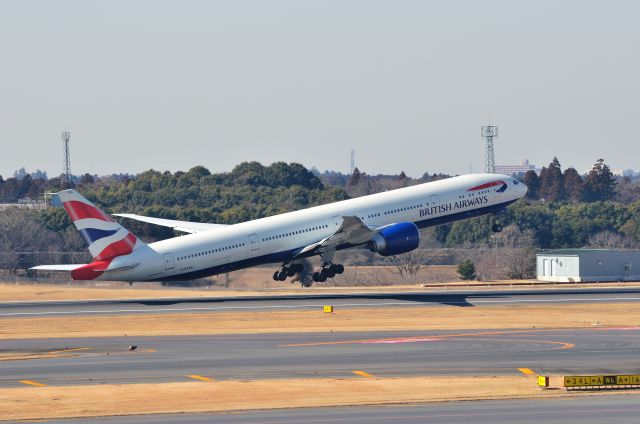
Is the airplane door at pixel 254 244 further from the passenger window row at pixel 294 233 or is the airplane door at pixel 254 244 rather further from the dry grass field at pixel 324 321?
the dry grass field at pixel 324 321

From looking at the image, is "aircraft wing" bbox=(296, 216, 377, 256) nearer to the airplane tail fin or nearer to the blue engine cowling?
the blue engine cowling

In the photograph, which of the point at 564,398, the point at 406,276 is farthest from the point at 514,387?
the point at 406,276

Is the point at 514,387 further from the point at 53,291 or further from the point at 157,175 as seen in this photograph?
the point at 157,175

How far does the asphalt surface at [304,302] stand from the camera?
265ft

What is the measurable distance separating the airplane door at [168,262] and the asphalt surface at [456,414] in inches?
1448

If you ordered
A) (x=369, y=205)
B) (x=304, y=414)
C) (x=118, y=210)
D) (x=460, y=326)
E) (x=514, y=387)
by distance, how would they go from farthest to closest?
1. (x=118, y=210)
2. (x=369, y=205)
3. (x=460, y=326)
4. (x=514, y=387)
5. (x=304, y=414)

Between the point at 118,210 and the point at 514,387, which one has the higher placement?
the point at 118,210

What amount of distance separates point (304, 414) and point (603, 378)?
12988mm

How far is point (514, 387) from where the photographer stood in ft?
163

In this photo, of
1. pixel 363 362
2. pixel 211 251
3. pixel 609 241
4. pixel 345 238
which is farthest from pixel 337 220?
pixel 609 241

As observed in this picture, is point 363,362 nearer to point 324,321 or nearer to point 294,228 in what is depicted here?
point 324,321

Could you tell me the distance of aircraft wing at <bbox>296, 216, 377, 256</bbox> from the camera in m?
85.1

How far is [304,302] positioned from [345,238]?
5772 millimetres

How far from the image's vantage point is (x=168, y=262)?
80500 millimetres
